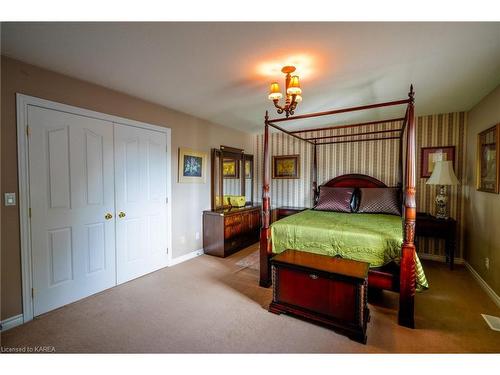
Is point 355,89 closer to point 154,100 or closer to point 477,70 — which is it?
point 477,70

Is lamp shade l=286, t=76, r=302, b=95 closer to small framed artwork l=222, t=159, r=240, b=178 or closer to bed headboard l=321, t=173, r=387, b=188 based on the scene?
small framed artwork l=222, t=159, r=240, b=178

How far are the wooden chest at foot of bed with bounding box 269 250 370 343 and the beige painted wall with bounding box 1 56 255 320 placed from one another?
2.10 m

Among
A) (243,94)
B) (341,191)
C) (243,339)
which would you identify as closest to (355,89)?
(243,94)

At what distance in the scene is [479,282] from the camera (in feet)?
9.59

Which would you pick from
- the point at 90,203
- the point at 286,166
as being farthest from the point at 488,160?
the point at 90,203

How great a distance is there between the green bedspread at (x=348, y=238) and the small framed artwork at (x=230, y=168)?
6.52ft

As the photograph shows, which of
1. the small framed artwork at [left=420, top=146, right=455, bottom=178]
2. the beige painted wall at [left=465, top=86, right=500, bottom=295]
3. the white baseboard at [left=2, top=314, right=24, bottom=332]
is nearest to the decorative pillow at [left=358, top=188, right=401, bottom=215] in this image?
the small framed artwork at [left=420, top=146, right=455, bottom=178]

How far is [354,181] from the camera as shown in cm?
A: 429

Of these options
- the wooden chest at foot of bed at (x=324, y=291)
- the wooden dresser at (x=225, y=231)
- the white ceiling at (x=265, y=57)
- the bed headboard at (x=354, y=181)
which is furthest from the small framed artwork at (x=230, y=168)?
the wooden chest at foot of bed at (x=324, y=291)

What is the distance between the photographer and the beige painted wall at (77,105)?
2023 mm

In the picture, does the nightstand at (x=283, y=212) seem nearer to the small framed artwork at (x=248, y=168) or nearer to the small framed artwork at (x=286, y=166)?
the small framed artwork at (x=286, y=166)

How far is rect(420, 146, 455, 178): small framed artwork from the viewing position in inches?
146

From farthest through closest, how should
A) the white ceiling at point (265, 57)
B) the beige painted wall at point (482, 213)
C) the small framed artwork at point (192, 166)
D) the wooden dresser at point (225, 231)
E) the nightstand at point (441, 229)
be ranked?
1. the wooden dresser at point (225, 231)
2. the small framed artwork at point (192, 166)
3. the nightstand at point (441, 229)
4. the beige painted wall at point (482, 213)
5. the white ceiling at point (265, 57)

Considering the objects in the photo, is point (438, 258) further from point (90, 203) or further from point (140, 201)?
point (90, 203)
